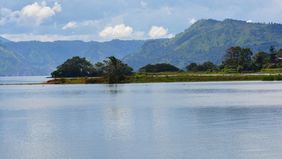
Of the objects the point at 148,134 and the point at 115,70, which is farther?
the point at 115,70

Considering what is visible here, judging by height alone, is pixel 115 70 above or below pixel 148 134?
above

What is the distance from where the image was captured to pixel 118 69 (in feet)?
612

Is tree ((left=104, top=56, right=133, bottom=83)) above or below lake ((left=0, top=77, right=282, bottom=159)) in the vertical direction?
above

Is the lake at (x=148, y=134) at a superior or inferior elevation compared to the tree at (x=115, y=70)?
inferior

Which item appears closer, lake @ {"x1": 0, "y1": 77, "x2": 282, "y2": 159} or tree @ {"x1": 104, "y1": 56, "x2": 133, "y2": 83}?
lake @ {"x1": 0, "y1": 77, "x2": 282, "y2": 159}

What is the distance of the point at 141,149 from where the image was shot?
38469 millimetres

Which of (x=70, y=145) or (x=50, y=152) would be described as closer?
(x=50, y=152)

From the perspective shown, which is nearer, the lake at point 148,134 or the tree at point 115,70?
the lake at point 148,134

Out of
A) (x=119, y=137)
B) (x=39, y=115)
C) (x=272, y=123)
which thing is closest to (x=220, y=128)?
(x=272, y=123)

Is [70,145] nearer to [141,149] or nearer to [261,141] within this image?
[141,149]

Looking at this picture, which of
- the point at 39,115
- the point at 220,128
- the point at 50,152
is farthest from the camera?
the point at 39,115

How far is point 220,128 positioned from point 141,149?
12.2 metres

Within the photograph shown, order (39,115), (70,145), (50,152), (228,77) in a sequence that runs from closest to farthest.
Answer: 1. (50,152)
2. (70,145)
3. (39,115)
4. (228,77)

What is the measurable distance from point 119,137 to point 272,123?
582 inches
